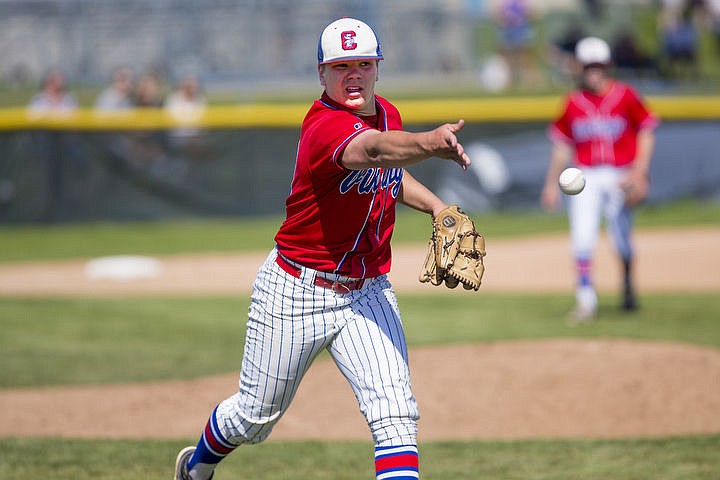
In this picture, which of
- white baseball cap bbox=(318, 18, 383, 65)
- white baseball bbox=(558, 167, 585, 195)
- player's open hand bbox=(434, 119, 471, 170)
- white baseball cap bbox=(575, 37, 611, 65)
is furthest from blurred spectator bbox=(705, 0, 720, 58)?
player's open hand bbox=(434, 119, 471, 170)

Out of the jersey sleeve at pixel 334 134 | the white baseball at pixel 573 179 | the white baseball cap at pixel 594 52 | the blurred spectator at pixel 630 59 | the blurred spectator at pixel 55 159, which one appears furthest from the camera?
the blurred spectator at pixel 630 59

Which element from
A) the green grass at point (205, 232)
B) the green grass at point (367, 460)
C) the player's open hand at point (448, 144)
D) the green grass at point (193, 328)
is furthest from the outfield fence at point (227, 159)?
the player's open hand at point (448, 144)

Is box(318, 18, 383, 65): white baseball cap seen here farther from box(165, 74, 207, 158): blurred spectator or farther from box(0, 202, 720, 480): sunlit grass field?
box(165, 74, 207, 158): blurred spectator

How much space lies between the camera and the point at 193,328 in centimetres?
938

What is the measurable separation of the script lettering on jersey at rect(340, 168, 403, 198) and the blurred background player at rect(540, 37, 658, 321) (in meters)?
5.05

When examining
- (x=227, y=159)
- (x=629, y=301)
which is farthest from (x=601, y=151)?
(x=227, y=159)

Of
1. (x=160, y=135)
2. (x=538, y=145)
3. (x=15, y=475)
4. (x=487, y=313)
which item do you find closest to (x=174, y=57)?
(x=160, y=135)

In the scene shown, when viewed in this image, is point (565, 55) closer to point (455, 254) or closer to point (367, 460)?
point (367, 460)

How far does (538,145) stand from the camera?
1614 cm

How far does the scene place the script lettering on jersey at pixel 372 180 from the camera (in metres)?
3.81

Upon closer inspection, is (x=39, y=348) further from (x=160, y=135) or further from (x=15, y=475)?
(x=160, y=135)

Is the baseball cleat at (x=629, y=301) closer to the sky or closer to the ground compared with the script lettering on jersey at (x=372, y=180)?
closer to the ground

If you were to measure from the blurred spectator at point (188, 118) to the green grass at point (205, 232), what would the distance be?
1.24 m

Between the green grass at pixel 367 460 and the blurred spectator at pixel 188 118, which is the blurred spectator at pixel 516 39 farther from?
the green grass at pixel 367 460
